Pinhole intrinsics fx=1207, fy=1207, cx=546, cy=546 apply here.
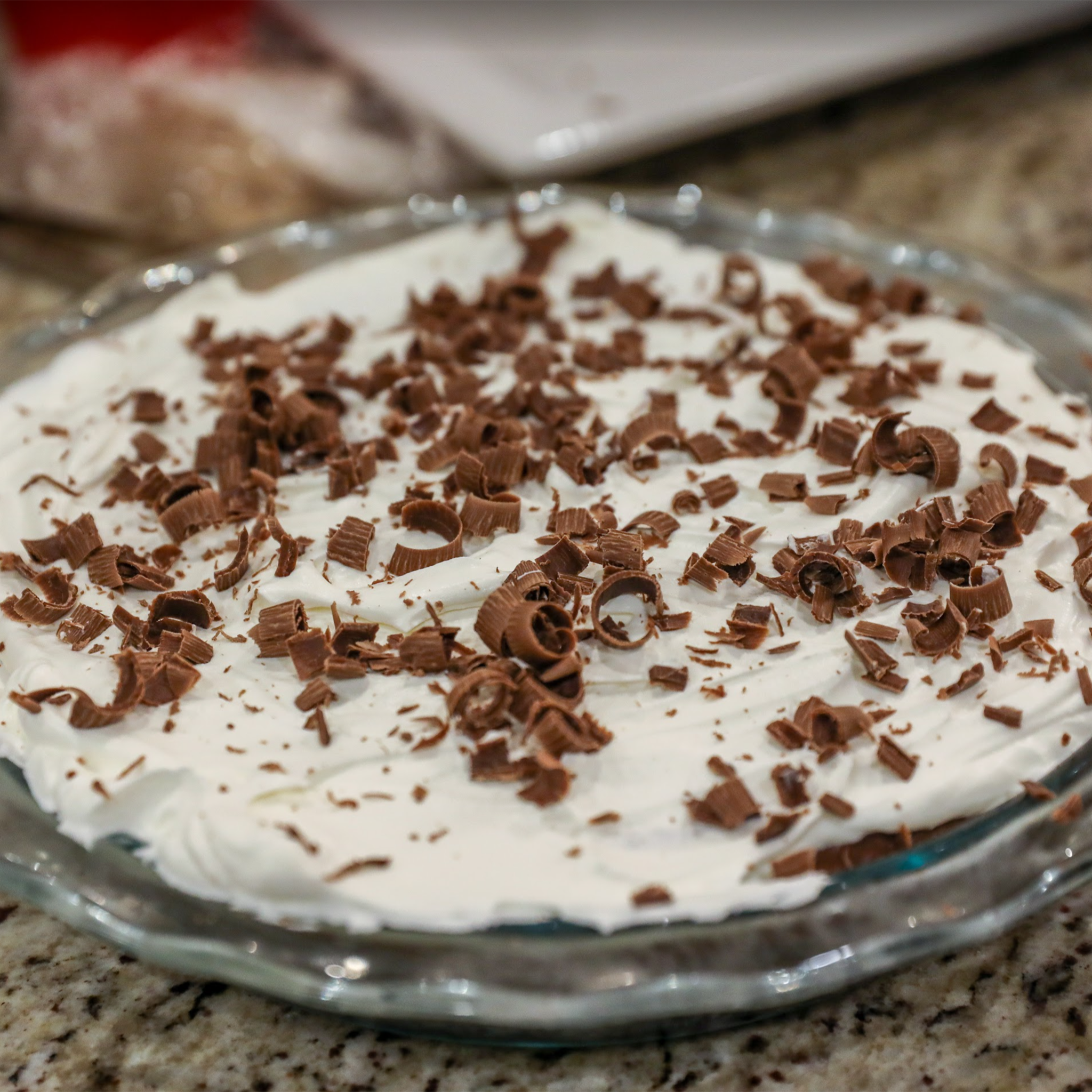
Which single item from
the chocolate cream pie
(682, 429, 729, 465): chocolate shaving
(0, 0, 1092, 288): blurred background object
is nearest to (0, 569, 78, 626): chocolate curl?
the chocolate cream pie

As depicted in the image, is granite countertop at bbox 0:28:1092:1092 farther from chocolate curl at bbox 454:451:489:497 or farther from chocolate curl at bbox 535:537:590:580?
chocolate curl at bbox 454:451:489:497

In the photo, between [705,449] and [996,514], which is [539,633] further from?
[996,514]

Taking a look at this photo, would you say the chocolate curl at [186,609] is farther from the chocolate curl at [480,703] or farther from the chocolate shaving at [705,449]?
the chocolate shaving at [705,449]

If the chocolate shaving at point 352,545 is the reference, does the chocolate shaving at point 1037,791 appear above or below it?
below

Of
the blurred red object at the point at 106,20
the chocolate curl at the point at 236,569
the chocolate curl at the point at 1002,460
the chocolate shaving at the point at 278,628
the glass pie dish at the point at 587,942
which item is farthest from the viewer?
the blurred red object at the point at 106,20

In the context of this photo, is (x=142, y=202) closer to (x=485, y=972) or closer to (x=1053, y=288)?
(x=1053, y=288)

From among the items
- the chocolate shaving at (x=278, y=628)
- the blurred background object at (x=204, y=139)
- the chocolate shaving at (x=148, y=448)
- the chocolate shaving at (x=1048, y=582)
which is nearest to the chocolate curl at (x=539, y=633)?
the chocolate shaving at (x=278, y=628)

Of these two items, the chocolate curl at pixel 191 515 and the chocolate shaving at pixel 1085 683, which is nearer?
the chocolate shaving at pixel 1085 683
